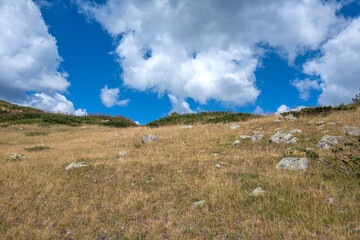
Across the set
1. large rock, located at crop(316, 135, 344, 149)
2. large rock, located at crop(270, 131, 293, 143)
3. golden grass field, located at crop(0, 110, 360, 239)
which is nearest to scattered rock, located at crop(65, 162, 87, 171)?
golden grass field, located at crop(0, 110, 360, 239)

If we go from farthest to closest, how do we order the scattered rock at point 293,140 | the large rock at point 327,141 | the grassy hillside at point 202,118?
1. the grassy hillside at point 202,118
2. the scattered rock at point 293,140
3. the large rock at point 327,141

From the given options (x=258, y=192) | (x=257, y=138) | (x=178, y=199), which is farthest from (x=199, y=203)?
(x=257, y=138)

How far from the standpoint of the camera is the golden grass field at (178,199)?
15.6 feet

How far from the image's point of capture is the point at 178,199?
6.51 metres

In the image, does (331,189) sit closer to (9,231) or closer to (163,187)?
(163,187)

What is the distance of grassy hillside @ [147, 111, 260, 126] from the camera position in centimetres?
2295

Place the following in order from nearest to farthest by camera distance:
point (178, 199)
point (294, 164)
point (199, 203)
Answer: point (199, 203) → point (178, 199) → point (294, 164)

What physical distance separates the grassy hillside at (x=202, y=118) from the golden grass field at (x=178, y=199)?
1161cm

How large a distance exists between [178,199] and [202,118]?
64.7 ft

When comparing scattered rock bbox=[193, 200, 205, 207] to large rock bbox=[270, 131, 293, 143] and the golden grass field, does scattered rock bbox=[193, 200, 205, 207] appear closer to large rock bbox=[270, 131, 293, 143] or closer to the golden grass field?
the golden grass field

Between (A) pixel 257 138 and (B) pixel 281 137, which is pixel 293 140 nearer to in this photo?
(B) pixel 281 137

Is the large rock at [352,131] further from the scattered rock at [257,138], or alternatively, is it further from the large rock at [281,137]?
the scattered rock at [257,138]

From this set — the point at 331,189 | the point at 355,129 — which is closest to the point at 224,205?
the point at 331,189

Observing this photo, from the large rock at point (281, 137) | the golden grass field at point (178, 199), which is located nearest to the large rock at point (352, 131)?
the golden grass field at point (178, 199)
